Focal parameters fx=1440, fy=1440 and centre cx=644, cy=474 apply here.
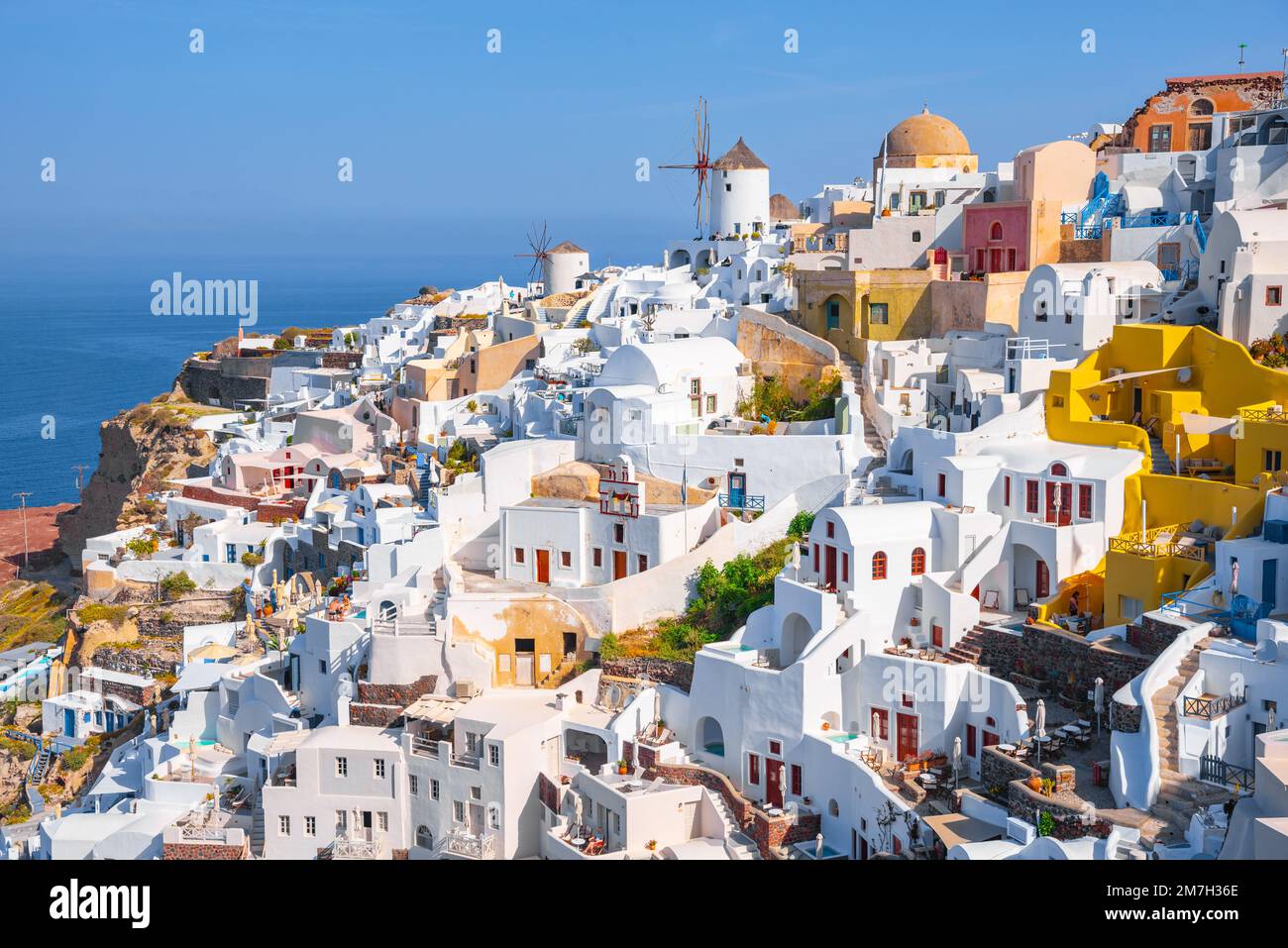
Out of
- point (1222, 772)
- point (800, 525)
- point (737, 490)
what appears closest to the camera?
point (1222, 772)

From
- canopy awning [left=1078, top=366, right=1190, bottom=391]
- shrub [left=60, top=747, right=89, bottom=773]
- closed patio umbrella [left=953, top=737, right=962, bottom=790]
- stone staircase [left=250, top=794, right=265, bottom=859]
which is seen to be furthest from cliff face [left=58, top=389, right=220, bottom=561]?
closed patio umbrella [left=953, top=737, right=962, bottom=790]

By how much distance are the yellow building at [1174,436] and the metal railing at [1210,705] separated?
3348 mm

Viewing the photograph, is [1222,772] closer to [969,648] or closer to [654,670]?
[969,648]

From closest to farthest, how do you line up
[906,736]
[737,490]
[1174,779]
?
[1174,779] → [906,736] → [737,490]

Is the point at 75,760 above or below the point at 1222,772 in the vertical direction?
below

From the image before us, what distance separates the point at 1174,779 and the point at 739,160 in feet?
121

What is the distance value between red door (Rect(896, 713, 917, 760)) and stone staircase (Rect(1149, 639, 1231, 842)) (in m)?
4.20

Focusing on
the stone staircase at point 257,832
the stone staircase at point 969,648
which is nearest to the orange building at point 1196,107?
the stone staircase at point 969,648

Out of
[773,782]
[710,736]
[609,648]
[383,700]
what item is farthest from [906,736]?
[383,700]

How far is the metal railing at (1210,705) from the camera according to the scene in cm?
1866

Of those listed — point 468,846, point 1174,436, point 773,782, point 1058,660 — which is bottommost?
point 468,846

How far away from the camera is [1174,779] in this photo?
725 inches

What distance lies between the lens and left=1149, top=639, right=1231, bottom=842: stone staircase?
17609 millimetres
